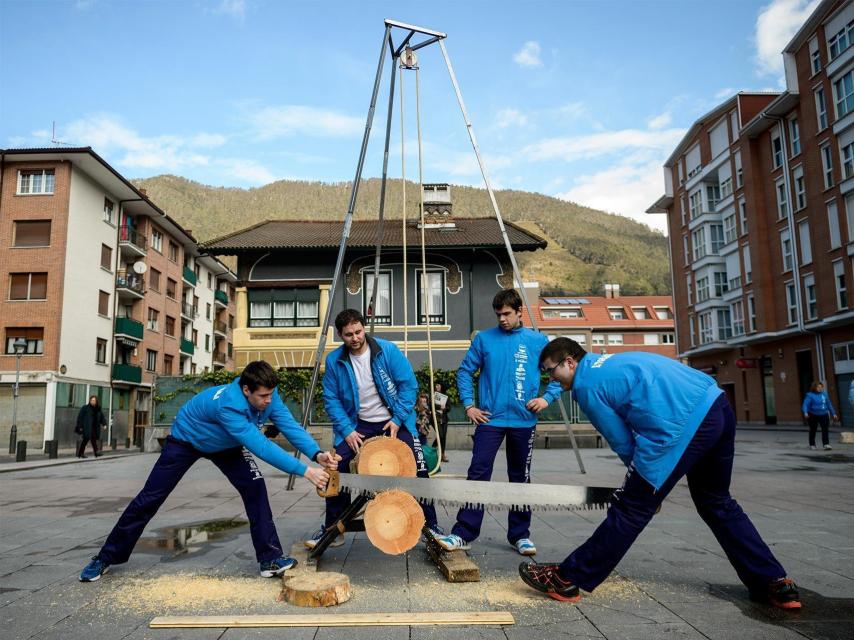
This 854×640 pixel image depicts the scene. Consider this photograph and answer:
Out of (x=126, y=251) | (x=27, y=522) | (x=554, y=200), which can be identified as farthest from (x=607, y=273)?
(x=27, y=522)

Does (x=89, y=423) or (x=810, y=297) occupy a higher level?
(x=810, y=297)

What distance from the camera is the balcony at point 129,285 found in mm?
35906

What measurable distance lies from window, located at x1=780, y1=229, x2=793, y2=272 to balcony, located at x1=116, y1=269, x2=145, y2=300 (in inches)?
1447

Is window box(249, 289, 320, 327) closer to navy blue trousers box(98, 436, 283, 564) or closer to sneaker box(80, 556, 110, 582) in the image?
navy blue trousers box(98, 436, 283, 564)

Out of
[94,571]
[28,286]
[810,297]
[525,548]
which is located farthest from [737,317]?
[94,571]

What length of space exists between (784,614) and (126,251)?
129ft

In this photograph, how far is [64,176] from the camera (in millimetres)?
30703

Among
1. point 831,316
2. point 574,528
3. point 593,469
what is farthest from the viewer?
point 831,316

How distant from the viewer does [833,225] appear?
2998 centimetres

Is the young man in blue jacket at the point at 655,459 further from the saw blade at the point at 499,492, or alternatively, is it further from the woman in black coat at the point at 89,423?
the woman in black coat at the point at 89,423

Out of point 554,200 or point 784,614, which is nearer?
point 784,614

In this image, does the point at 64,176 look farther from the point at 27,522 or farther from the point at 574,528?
the point at 574,528

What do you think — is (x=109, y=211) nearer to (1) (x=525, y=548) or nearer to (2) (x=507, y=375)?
(2) (x=507, y=375)

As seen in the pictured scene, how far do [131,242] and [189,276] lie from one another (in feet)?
33.5
